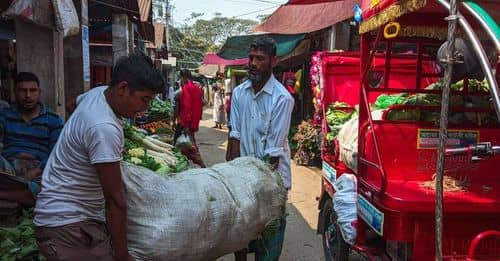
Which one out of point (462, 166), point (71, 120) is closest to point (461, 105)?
point (462, 166)

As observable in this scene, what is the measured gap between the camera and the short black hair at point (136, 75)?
2121mm

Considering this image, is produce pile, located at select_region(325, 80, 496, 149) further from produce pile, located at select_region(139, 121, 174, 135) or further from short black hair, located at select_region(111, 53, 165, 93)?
produce pile, located at select_region(139, 121, 174, 135)

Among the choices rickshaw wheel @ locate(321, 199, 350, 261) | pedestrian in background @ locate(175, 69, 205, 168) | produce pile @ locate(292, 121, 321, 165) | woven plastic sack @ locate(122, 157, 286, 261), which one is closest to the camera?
woven plastic sack @ locate(122, 157, 286, 261)

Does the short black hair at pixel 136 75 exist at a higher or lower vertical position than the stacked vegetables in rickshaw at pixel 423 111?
higher

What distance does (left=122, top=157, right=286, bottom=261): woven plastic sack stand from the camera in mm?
2387

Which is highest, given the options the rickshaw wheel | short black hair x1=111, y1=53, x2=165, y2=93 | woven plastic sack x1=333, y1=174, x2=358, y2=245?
short black hair x1=111, y1=53, x2=165, y2=93

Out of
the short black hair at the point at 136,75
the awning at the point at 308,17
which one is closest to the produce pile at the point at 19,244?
the short black hair at the point at 136,75

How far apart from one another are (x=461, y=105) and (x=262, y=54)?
1700 mm

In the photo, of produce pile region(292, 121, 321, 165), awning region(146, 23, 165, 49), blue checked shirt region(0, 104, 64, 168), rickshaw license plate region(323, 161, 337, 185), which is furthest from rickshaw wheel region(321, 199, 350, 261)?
awning region(146, 23, 165, 49)

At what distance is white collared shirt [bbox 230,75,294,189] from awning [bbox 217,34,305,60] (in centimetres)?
809

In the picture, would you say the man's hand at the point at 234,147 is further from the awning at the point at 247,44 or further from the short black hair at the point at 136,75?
the awning at the point at 247,44

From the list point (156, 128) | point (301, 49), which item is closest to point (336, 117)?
point (156, 128)

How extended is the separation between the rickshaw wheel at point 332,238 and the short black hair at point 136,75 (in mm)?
2717

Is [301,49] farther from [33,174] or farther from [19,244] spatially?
[19,244]
